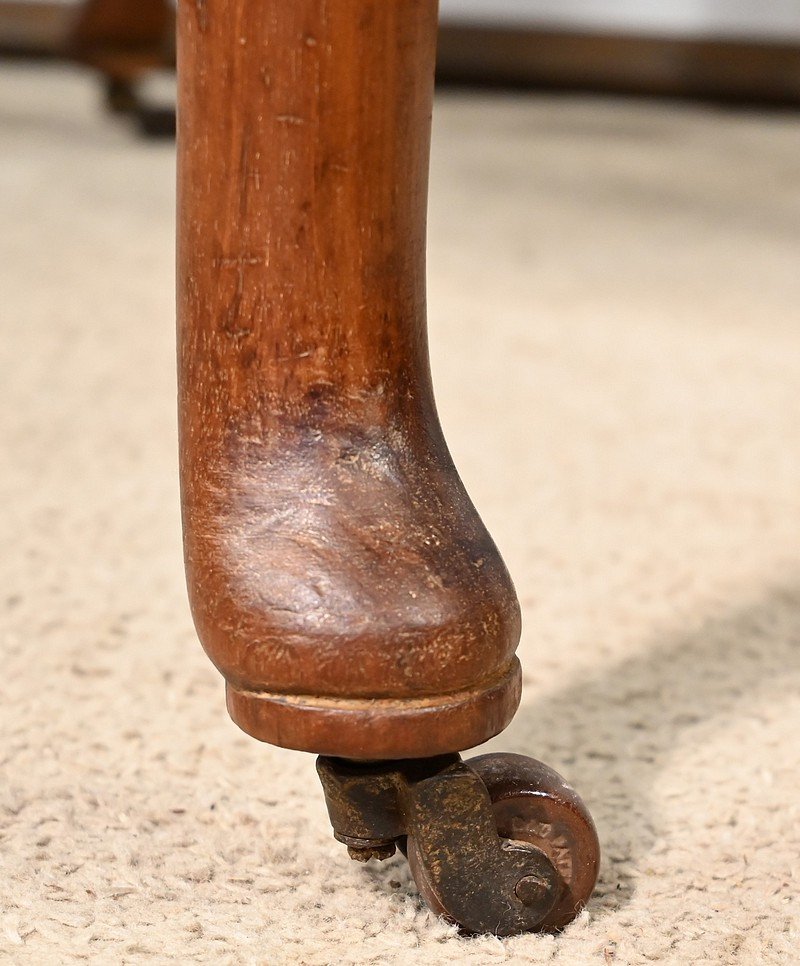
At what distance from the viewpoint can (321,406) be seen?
15.0 inches

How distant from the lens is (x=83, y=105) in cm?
240

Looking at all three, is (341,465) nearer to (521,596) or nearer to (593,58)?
(521,596)

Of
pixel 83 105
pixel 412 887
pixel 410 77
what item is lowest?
pixel 83 105

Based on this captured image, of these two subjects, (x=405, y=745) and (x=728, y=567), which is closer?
(x=405, y=745)

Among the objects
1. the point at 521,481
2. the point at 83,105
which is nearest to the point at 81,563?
the point at 521,481

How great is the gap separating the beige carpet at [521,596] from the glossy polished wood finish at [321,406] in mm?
90

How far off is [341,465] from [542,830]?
12cm

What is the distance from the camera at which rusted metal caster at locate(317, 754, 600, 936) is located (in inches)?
14.8

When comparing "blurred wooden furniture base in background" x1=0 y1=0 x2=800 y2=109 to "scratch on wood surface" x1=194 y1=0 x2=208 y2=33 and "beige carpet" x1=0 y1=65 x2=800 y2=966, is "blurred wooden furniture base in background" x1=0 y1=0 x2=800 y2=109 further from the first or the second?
"scratch on wood surface" x1=194 y1=0 x2=208 y2=33

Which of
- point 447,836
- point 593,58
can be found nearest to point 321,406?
point 447,836

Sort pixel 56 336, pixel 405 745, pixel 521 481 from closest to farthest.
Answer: pixel 405 745, pixel 521 481, pixel 56 336

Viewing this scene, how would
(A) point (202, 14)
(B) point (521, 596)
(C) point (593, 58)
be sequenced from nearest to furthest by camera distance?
(A) point (202, 14), (B) point (521, 596), (C) point (593, 58)

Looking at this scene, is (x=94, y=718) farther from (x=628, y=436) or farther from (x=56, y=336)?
(x=56, y=336)

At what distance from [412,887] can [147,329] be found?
0.83 metres
